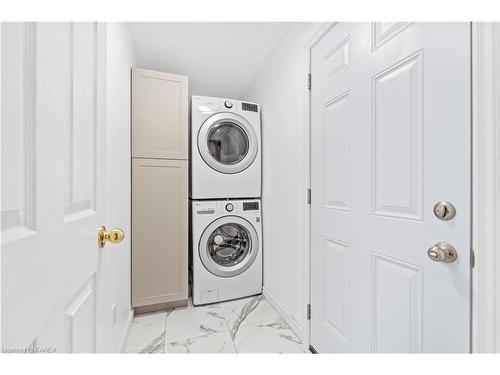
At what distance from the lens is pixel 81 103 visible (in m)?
0.61

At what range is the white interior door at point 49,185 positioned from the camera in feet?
1.13

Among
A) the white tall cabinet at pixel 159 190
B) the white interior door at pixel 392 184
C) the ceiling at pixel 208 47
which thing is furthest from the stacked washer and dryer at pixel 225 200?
the white interior door at pixel 392 184

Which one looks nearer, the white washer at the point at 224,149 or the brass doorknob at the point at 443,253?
the brass doorknob at the point at 443,253

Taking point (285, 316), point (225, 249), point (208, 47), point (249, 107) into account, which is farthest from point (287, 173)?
point (208, 47)

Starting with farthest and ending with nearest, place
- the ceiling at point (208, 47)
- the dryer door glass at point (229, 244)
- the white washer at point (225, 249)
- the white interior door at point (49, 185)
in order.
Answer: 1. the dryer door glass at point (229, 244)
2. the white washer at point (225, 249)
3. the ceiling at point (208, 47)
4. the white interior door at point (49, 185)

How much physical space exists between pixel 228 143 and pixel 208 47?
32.0 inches

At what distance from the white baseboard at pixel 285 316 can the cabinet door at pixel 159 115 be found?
1.46 m

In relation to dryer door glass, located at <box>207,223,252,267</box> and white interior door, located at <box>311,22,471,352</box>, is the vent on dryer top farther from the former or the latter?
dryer door glass, located at <box>207,223,252,267</box>

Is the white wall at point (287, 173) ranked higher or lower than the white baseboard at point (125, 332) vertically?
higher

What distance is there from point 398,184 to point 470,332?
1.63 ft

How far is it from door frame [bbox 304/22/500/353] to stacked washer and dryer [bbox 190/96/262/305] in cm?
162

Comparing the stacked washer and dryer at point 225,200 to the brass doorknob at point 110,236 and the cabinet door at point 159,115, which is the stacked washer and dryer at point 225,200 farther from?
the brass doorknob at point 110,236

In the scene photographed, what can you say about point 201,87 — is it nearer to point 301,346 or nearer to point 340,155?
point 340,155

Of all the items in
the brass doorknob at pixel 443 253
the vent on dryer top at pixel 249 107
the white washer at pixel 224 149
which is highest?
the vent on dryer top at pixel 249 107
